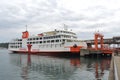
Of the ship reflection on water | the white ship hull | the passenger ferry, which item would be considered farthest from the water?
the passenger ferry

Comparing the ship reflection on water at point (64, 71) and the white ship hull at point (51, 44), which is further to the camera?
the white ship hull at point (51, 44)

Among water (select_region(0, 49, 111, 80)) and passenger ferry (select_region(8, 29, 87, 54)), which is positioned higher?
passenger ferry (select_region(8, 29, 87, 54))

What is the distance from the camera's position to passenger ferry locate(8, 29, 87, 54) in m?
55.7

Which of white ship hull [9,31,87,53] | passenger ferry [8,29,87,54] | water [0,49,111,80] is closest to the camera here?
water [0,49,111,80]

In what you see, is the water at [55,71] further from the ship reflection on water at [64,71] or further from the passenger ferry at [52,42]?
the passenger ferry at [52,42]

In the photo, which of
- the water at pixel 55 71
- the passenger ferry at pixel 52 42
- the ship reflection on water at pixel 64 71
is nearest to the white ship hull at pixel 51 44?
the passenger ferry at pixel 52 42

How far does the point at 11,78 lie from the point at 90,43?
2217 inches

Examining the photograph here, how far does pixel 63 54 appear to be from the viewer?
188 feet

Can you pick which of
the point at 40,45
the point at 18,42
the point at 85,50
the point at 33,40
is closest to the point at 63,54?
the point at 85,50

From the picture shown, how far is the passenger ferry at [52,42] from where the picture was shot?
55.7 m

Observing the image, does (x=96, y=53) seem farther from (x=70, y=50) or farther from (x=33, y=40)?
(x=33, y=40)

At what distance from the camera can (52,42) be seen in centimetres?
6181

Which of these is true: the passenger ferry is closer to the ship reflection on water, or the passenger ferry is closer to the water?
the ship reflection on water

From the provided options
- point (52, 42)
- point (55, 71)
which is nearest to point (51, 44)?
point (52, 42)
